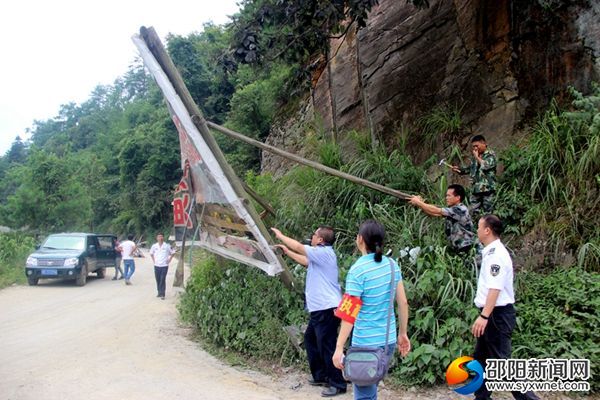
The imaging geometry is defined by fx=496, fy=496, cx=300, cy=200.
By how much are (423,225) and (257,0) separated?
5.31 meters

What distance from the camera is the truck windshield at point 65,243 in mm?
14906

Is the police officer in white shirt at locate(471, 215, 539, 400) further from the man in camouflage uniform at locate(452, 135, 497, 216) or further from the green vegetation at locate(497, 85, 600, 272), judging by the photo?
the man in camouflage uniform at locate(452, 135, 497, 216)

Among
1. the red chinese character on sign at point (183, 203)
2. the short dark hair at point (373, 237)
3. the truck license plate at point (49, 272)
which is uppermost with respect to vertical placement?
the red chinese character on sign at point (183, 203)

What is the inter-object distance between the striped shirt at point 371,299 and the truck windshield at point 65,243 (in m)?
13.4

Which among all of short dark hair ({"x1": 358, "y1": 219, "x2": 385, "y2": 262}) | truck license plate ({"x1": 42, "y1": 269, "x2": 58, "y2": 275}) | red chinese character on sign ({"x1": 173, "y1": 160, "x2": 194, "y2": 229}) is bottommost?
truck license plate ({"x1": 42, "y1": 269, "x2": 58, "y2": 275})

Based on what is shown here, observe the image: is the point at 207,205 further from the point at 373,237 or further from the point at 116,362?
the point at 373,237

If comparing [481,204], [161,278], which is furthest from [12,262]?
[481,204]

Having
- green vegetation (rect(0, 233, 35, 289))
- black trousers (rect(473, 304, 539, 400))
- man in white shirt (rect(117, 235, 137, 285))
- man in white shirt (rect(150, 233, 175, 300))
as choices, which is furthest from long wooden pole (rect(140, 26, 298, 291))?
green vegetation (rect(0, 233, 35, 289))

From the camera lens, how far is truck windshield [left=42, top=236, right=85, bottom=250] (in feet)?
48.9

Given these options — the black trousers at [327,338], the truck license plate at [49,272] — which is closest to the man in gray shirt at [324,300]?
the black trousers at [327,338]

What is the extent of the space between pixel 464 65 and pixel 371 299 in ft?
23.2

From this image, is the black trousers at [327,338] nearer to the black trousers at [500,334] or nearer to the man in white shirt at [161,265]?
the black trousers at [500,334]

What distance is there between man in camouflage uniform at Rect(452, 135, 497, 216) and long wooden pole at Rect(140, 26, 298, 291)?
9.19ft

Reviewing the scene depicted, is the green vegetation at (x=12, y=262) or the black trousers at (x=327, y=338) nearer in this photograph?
the black trousers at (x=327, y=338)
